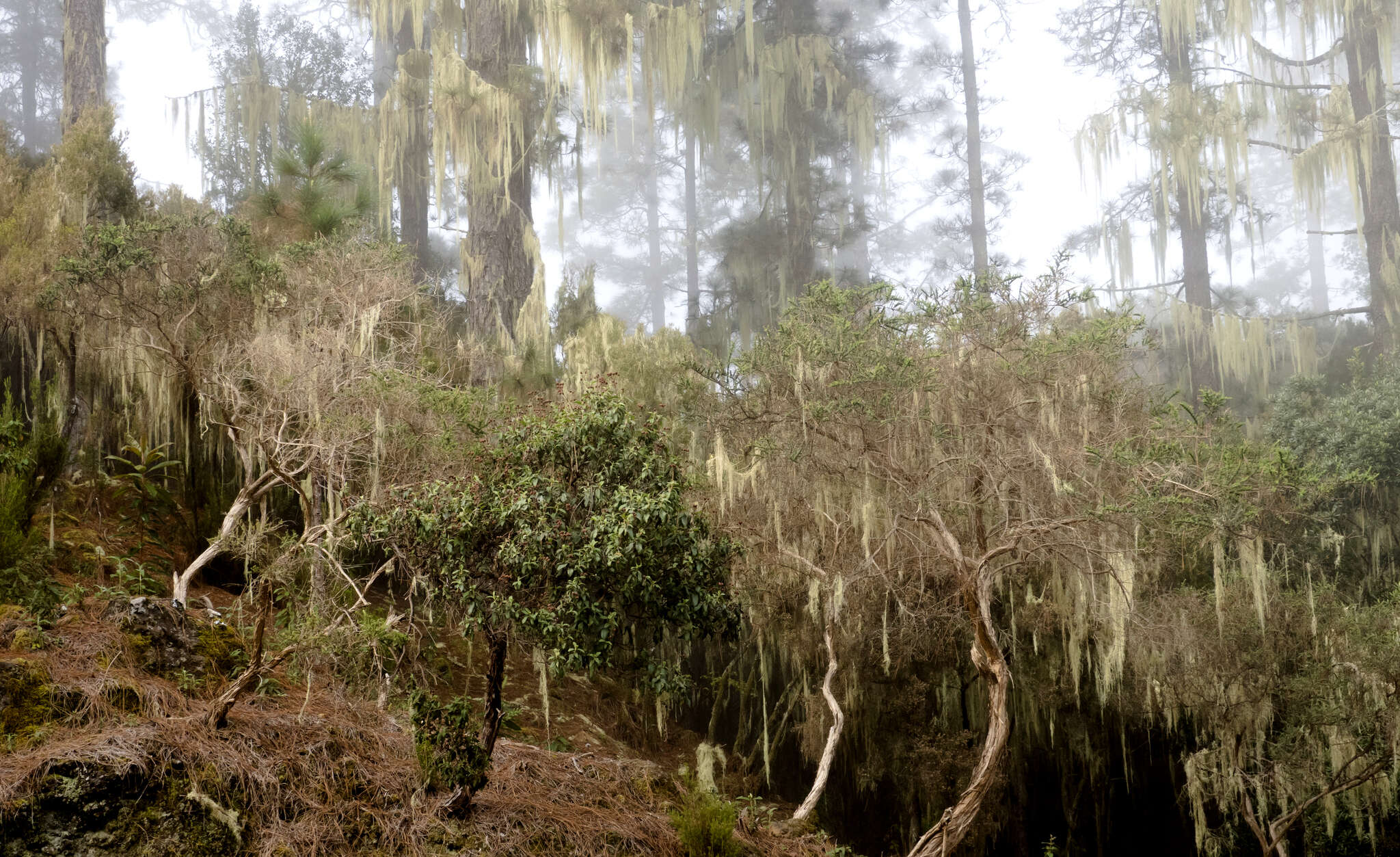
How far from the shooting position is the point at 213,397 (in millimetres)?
8125

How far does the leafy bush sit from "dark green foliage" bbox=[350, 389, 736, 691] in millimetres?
521

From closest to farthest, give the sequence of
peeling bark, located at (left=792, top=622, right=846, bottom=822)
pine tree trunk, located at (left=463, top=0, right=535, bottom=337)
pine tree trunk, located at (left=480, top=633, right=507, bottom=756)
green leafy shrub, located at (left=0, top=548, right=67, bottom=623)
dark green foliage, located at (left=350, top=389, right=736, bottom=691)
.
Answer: dark green foliage, located at (left=350, top=389, right=736, bottom=691)
pine tree trunk, located at (left=480, top=633, right=507, bottom=756)
green leafy shrub, located at (left=0, top=548, right=67, bottom=623)
peeling bark, located at (left=792, top=622, right=846, bottom=822)
pine tree trunk, located at (left=463, top=0, right=535, bottom=337)

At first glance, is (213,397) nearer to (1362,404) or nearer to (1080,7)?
(1362,404)

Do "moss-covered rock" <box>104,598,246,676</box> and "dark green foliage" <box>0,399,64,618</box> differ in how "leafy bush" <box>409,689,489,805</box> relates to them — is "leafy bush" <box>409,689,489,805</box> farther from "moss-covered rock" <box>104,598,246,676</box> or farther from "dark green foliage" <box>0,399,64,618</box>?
"dark green foliage" <box>0,399,64,618</box>

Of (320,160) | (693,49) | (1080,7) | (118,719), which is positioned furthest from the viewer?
(1080,7)

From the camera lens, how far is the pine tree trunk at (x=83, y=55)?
1341cm

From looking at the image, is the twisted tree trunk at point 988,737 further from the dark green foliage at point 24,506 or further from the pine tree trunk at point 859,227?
the pine tree trunk at point 859,227

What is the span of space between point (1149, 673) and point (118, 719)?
802 centimetres

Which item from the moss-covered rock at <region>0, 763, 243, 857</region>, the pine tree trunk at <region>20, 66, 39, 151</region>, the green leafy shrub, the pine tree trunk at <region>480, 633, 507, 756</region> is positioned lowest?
the moss-covered rock at <region>0, 763, 243, 857</region>

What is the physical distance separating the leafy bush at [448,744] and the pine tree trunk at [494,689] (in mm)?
239

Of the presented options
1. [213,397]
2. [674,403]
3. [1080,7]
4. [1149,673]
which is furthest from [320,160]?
[1080,7]

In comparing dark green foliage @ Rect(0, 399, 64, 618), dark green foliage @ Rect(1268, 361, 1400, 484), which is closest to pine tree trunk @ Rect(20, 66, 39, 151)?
dark green foliage @ Rect(0, 399, 64, 618)

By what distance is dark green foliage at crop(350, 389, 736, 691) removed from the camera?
602 cm

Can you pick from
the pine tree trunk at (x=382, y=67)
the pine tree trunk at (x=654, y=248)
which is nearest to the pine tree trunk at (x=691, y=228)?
the pine tree trunk at (x=654, y=248)
